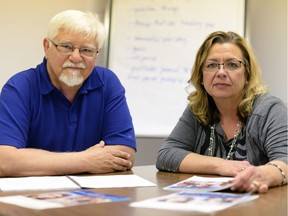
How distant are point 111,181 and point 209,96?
2.37 feet

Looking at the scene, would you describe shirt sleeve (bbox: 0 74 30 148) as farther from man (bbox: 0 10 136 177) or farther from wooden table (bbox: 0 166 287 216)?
wooden table (bbox: 0 166 287 216)

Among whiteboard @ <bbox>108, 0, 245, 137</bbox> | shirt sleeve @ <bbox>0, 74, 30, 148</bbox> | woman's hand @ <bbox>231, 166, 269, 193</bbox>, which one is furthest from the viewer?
whiteboard @ <bbox>108, 0, 245, 137</bbox>

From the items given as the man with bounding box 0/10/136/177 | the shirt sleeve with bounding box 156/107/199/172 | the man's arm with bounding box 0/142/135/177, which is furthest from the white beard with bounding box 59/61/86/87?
the shirt sleeve with bounding box 156/107/199/172

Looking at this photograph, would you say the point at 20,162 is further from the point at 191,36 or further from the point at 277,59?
the point at 277,59

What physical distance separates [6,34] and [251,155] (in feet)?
5.80

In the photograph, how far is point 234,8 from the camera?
250cm

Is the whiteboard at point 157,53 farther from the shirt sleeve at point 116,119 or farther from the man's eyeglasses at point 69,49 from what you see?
the man's eyeglasses at point 69,49

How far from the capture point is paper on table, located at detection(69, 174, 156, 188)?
1143mm

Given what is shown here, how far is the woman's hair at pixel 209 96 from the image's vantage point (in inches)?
63.4

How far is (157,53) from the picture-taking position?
2.56 m

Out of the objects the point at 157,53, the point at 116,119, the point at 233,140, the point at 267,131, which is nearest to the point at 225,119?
the point at 233,140

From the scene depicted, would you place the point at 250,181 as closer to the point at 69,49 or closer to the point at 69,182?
the point at 69,182

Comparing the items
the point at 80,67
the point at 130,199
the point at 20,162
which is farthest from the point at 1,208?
the point at 80,67

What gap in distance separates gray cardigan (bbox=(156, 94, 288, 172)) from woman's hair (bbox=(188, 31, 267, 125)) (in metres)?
0.04
